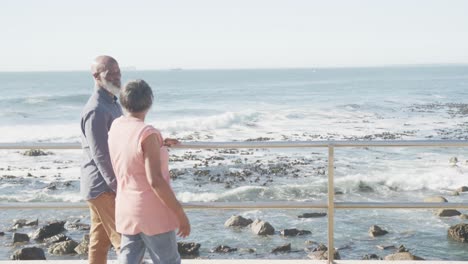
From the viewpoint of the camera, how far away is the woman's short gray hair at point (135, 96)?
2.85m

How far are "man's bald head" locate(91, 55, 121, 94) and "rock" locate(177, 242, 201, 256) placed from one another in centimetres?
683

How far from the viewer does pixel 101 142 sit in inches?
129

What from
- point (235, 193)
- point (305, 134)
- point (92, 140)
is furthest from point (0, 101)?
point (92, 140)

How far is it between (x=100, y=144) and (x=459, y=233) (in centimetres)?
881

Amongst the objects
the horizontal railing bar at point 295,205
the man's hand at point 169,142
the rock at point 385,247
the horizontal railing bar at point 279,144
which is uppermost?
the man's hand at point 169,142

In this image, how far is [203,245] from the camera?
1048 centimetres

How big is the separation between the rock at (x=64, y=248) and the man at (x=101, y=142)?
23.2ft

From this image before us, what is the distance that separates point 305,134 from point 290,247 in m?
19.8

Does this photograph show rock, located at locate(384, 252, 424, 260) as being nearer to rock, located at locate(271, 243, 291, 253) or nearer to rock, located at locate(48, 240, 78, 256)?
rock, located at locate(271, 243, 291, 253)

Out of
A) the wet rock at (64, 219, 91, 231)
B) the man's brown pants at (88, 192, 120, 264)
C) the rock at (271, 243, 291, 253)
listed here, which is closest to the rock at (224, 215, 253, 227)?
the rock at (271, 243, 291, 253)

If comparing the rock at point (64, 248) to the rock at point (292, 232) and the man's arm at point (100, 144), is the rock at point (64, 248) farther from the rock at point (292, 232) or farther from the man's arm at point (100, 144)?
the man's arm at point (100, 144)

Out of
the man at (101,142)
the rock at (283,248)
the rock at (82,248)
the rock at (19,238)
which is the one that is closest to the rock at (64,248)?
the rock at (82,248)

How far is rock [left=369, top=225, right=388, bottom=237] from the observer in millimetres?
11102

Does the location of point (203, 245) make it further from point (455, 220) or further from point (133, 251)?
point (133, 251)
